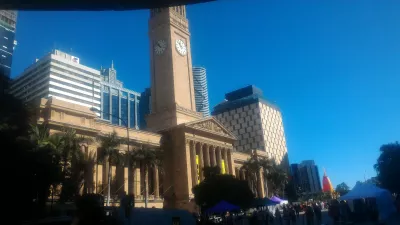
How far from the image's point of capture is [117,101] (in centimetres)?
15988

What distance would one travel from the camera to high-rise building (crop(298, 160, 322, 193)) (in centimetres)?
16275

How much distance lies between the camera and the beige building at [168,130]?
42375mm

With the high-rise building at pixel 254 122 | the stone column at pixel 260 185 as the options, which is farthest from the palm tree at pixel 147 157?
A: the high-rise building at pixel 254 122

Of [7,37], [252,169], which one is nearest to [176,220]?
[252,169]

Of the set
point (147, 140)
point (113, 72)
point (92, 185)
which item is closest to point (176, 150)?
point (147, 140)

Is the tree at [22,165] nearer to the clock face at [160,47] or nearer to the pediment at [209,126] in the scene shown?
the pediment at [209,126]

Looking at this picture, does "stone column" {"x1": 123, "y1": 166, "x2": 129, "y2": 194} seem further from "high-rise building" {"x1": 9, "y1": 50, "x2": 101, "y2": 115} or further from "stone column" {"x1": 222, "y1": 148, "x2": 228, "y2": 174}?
"high-rise building" {"x1": 9, "y1": 50, "x2": 101, "y2": 115}

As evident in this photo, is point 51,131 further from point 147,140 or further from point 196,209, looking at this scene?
point 196,209

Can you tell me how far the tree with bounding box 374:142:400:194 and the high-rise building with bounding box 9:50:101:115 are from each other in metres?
97.6

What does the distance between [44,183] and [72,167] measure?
25.0 ft

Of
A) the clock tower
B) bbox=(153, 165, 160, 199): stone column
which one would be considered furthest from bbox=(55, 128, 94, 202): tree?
the clock tower

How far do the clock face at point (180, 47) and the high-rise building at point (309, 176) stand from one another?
11408 centimetres

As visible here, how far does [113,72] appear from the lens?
182875mm

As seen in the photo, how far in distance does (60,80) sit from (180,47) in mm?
65741
